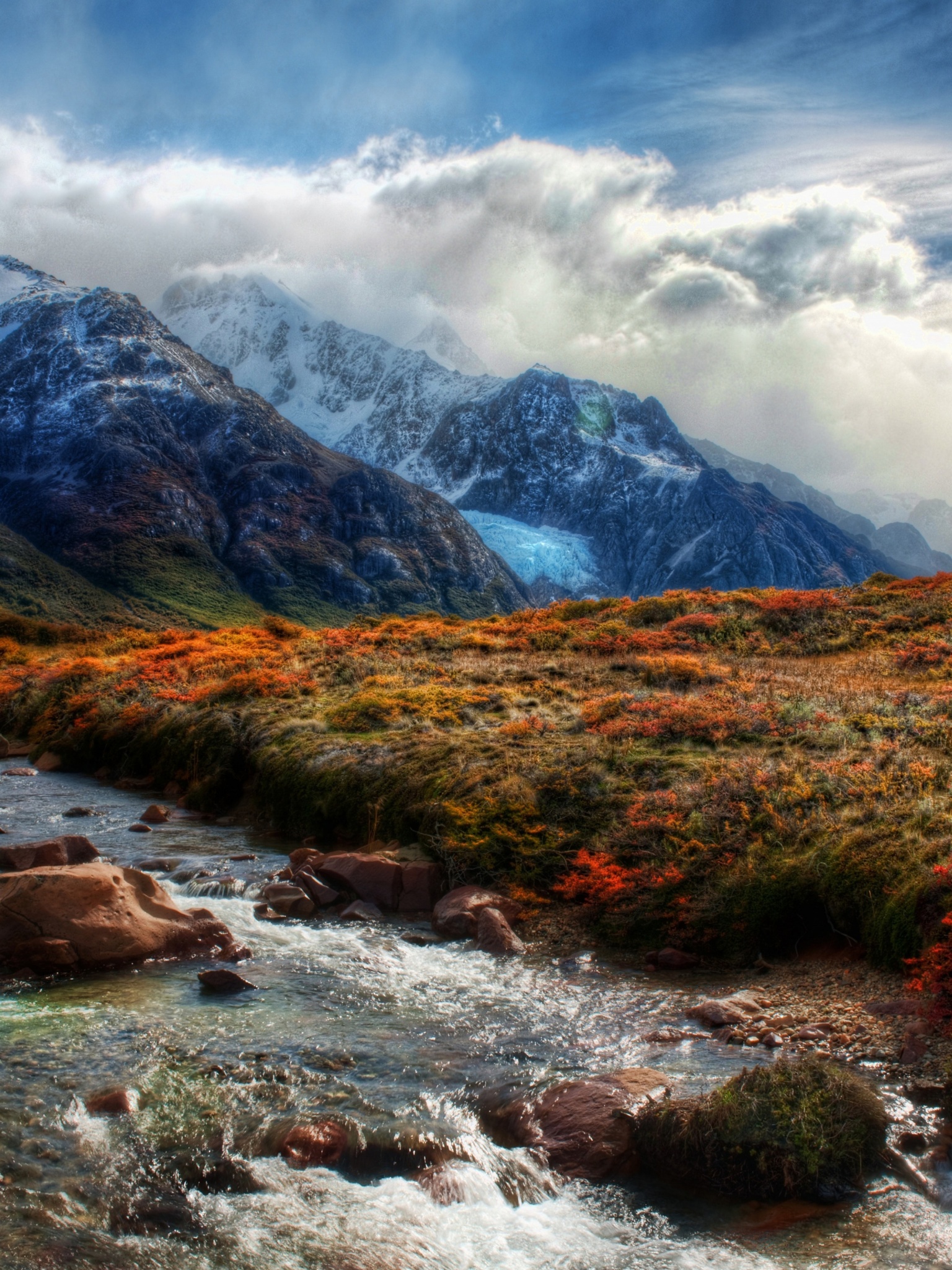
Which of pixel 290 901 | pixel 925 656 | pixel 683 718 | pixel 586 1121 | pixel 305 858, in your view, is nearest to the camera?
pixel 586 1121

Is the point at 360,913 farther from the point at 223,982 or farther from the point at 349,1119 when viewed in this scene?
the point at 349,1119

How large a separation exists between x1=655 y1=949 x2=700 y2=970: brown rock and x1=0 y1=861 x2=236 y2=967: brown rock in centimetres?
583

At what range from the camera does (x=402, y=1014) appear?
9.47 m

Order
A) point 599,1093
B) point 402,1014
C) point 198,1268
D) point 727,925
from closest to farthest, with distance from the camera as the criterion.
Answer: point 198,1268 → point 599,1093 → point 402,1014 → point 727,925

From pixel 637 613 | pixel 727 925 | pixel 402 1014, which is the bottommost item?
pixel 402 1014

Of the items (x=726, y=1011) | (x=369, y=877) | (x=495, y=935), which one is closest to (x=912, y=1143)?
(x=726, y=1011)

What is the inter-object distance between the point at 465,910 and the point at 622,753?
542cm

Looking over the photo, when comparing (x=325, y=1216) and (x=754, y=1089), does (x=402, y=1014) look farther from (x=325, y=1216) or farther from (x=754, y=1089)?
(x=754, y=1089)

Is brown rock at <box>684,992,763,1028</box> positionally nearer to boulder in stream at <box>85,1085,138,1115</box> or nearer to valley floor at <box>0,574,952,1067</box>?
valley floor at <box>0,574,952,1067</box>

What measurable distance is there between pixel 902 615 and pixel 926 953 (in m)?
28.2

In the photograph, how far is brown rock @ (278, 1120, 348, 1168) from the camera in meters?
6.82

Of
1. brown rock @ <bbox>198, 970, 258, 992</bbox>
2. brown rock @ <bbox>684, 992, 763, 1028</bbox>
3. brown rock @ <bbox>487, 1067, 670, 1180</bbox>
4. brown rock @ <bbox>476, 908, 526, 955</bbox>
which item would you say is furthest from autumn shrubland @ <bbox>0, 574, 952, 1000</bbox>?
brown rock @ <bbox>198, 970, 258, 992</bbox>

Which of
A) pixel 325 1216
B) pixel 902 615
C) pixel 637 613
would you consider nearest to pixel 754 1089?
pixel 325 1216

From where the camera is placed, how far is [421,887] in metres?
13.3
